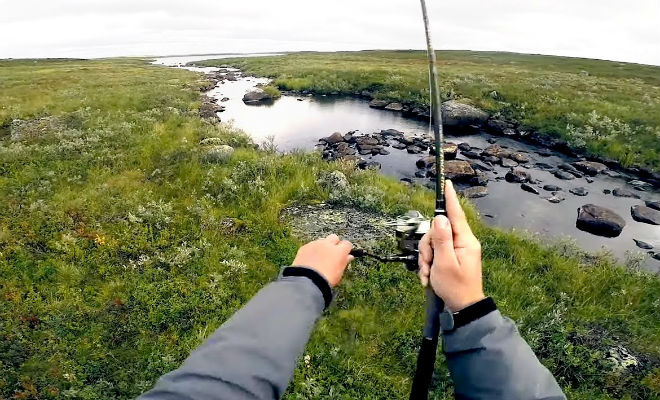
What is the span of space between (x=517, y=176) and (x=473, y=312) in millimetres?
18747

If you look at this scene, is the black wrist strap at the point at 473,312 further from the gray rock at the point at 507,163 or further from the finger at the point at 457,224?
the gray rock at the point at 507,163

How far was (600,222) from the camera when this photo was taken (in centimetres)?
1409

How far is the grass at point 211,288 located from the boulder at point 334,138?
9.36 m

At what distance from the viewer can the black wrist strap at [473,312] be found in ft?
5.70

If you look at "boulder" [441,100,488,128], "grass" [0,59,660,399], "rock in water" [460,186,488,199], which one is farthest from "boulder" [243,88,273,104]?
"rock in water" [460,186,488,199]

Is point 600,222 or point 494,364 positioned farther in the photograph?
point 600,222

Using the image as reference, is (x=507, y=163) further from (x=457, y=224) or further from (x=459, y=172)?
(x=457, y=224)

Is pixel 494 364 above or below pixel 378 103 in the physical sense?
below

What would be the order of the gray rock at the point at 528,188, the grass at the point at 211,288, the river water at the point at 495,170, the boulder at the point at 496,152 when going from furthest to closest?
the boulder at the point at 496,152 < the gray rock at the point at 528,188 < the river water at the point at 495,170 < the grass at the point at 211,288

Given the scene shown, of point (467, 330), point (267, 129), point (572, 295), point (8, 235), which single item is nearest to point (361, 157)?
point (267, 129)

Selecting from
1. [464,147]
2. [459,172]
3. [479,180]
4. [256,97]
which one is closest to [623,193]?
[479,180]

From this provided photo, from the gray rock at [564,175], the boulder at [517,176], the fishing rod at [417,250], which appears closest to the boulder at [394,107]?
the boulder at [517,176]

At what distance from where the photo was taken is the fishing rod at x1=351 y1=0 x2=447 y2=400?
6.82ft

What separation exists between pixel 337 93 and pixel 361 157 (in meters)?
23.0
